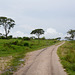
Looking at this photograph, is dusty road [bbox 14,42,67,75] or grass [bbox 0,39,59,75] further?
grass [bbox 0,39,59,75]

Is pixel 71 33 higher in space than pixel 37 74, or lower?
higher

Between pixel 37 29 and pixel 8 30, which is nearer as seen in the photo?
pixel 8 30

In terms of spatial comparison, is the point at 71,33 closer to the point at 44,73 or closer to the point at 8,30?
the point at 8,30

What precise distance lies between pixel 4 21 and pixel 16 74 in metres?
52.5

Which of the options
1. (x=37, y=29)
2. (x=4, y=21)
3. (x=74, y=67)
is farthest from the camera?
(x=37, y=29)

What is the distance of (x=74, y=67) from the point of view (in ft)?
34.6

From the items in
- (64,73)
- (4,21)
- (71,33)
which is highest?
(4,21)

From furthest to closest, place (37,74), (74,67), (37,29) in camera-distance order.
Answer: (37,29), (74,67), (37,74)

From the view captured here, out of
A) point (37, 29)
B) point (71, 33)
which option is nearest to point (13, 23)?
point (37, 29)

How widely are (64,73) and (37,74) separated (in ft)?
6.79

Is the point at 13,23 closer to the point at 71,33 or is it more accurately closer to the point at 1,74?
the point at 71,33

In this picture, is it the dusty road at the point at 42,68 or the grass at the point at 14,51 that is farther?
the grass at the point at 14,51

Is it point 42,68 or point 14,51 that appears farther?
point 14,51

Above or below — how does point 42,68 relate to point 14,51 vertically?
below
